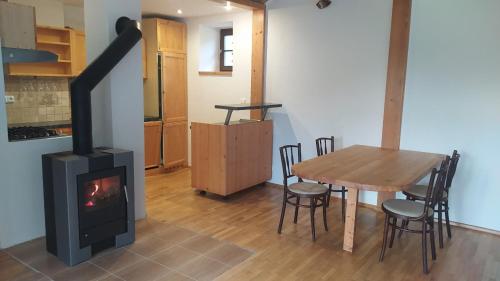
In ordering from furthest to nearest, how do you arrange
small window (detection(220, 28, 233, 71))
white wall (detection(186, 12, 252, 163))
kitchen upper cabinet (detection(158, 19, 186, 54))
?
small window (detection(220, 28, 233, 71)), kitchen upper cabinet (detection(158, 19, 186, 54)), white wall (detection(186, 12, 252, 163))

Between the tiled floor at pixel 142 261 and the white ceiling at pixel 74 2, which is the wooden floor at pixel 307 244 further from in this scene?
the white ceiling at pixel 74 2

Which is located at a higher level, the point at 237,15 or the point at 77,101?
the point at 237,15

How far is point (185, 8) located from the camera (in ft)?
16.5

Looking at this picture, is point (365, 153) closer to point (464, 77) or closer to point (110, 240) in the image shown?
point (464, 77)

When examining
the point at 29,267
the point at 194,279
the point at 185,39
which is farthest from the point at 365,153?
the point at 185,39

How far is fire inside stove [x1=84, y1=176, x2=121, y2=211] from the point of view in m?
2.82

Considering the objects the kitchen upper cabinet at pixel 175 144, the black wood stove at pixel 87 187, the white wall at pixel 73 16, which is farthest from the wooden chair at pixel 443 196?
the white wall at pixel 73 16

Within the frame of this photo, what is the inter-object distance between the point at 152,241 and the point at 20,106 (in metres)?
2.76

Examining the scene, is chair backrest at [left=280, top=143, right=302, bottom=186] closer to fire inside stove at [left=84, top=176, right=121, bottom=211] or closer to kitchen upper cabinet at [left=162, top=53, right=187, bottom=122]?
fire inside stove at [left=84, top=176, right=121, bottom=211]

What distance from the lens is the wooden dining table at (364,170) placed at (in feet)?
8.93

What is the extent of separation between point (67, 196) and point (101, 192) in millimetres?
275

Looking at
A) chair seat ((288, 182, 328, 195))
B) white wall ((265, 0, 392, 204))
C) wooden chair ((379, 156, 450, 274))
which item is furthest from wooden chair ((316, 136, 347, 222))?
wooden chair ((379, 156, 450, 274))

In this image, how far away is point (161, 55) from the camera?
17.9ft

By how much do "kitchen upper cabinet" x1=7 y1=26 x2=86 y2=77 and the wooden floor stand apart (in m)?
2.05
